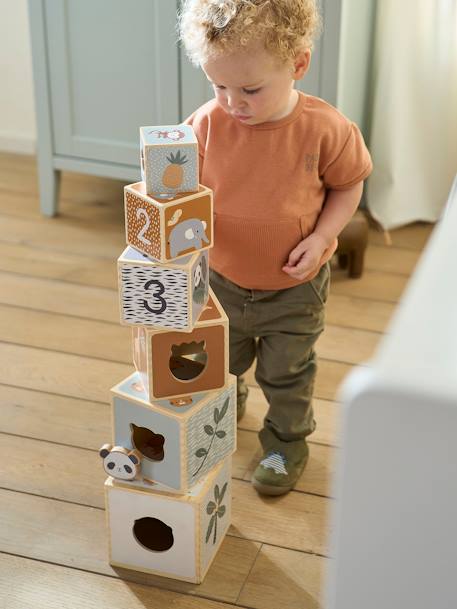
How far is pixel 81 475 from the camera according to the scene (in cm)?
164

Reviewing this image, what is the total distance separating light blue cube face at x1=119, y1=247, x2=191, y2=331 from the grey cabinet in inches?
44.1

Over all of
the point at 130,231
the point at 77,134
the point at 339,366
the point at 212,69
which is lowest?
the point at 339,366

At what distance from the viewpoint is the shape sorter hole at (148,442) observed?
1.38 m

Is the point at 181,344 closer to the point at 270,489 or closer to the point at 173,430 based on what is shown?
the point at 173,430

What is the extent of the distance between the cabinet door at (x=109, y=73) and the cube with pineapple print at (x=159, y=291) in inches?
48.0

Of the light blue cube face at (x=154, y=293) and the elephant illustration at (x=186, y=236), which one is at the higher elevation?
the elephant illustration at (x=186, y=236)

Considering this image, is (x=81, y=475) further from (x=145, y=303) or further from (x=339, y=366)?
(x=339, y=366)

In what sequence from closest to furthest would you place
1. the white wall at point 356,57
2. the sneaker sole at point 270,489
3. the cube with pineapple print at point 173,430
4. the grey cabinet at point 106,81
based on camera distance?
the cube with pineapple print at point 173,430 < the sneaker sole at point 270,489 < the white wall at point 356,57 < the grey cabinet at point 106,81

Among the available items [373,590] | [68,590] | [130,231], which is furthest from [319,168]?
[373,590]

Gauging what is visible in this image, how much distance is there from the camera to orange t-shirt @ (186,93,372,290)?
144 centimetres

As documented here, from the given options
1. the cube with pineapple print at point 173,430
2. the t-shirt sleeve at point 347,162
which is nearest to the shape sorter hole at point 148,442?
the cube with pineapple print at point 173,430

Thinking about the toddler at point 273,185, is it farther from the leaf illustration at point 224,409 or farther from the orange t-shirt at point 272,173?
the leaf illustration at point 224,409

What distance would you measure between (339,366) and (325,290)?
1.48 ft

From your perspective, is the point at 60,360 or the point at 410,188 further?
the point at 410,188
